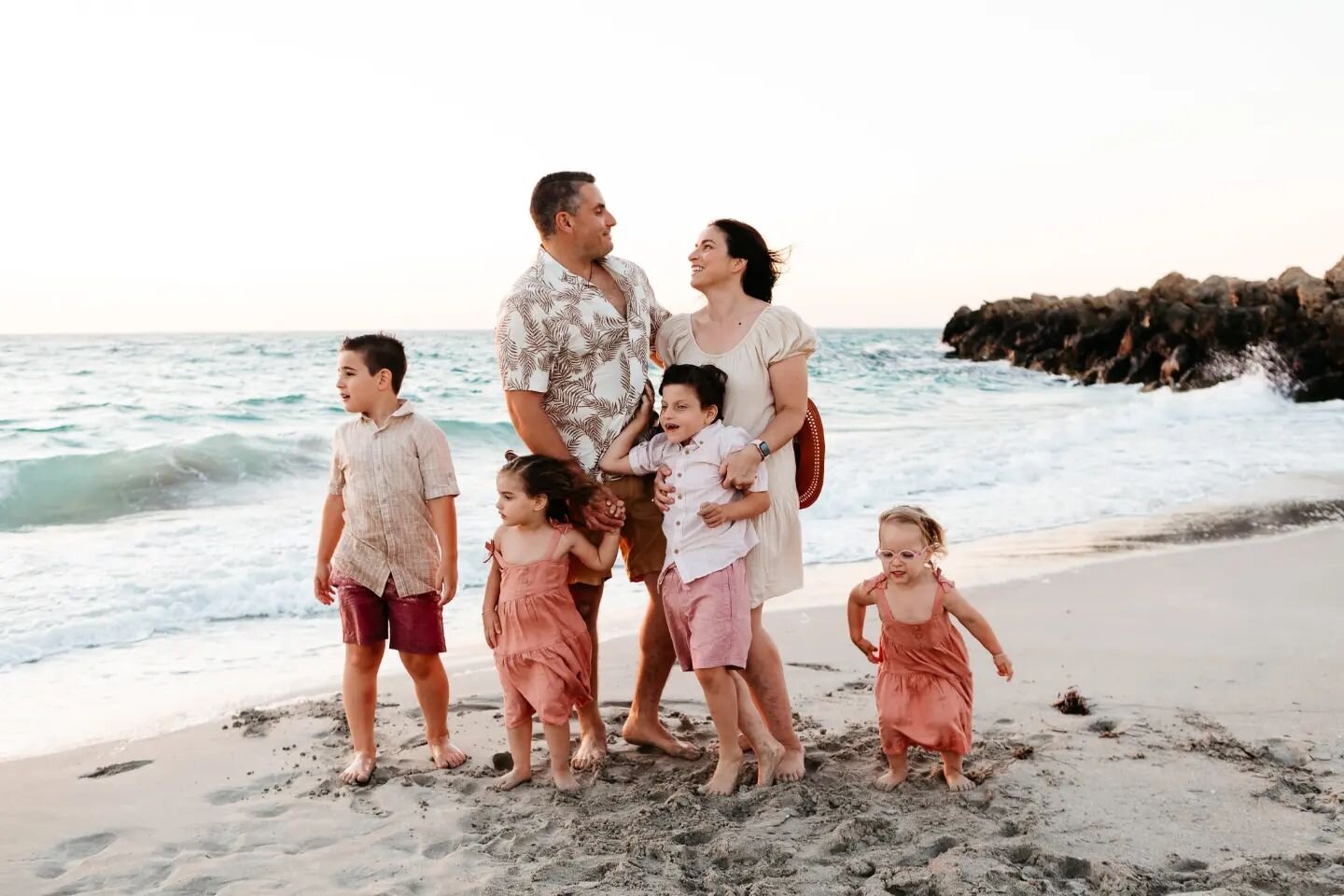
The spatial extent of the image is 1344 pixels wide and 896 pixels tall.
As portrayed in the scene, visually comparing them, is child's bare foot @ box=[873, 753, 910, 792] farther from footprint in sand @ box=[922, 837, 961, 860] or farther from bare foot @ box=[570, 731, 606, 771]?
bare foot @ box=[570, 731, 606, 771]

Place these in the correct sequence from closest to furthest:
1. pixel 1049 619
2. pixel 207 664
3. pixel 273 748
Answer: pixel 273 748 < pixel 207 664 < pixel 1049 619

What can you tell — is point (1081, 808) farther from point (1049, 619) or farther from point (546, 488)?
point (1049, 619)

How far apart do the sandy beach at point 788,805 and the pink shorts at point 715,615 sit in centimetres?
43

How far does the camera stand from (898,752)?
3.62m

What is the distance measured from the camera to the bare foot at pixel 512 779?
372 centimetres

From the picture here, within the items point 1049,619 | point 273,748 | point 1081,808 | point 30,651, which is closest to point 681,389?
point 1081,808

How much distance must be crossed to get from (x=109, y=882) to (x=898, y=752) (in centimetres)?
226

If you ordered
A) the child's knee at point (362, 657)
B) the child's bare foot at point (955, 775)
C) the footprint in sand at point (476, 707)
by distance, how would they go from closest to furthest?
the child's bare foot at point (955, 775)
the child's knee at point (362, 657)
the footprint in sand at point (476, 707)

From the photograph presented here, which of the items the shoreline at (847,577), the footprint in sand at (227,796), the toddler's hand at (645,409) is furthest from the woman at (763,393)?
the shoreline at (847,577)

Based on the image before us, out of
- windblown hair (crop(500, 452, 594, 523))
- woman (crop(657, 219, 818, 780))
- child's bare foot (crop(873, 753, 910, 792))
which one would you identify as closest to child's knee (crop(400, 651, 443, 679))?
windblown hair (crop(500, 452, 594, 523))

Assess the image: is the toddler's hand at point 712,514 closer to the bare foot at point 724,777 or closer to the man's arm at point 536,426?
the man's arm at point 536,426

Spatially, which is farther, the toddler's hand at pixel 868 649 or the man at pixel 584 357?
the man at pixel 584 357

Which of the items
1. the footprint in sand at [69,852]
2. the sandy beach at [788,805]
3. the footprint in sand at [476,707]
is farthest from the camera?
the footprint in sand at [476,707]

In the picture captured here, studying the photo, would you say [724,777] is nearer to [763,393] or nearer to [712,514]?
[712,514]
